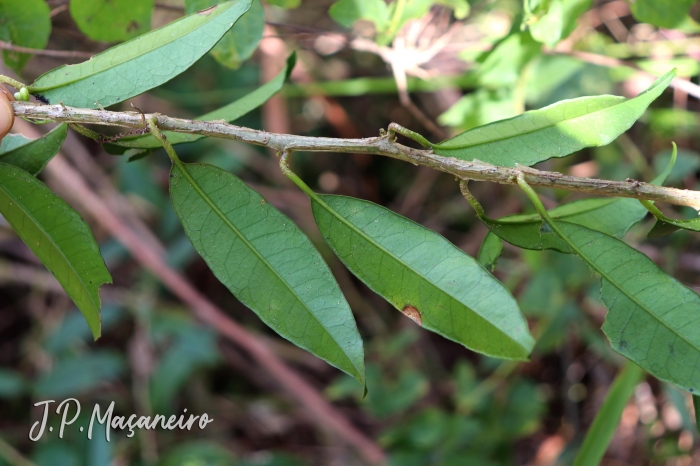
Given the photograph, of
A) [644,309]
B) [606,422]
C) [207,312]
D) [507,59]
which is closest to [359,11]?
[507,59]

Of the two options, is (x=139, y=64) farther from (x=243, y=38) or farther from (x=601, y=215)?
(x=601, y=215)

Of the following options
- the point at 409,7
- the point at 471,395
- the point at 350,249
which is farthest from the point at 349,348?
the point at 471,395

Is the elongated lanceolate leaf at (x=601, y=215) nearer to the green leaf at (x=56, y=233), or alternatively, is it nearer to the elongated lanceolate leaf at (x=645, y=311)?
the elongated lanceolate leaf at (x=645, y=311)

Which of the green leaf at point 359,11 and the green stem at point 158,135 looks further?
the green leaf at point 359,11

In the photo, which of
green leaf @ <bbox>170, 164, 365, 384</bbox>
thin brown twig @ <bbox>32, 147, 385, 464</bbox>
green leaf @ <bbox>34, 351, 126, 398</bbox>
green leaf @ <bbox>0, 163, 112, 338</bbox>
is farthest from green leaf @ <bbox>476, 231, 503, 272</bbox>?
green leaf @ <bbox>34, 351, 126, 398</bbox>

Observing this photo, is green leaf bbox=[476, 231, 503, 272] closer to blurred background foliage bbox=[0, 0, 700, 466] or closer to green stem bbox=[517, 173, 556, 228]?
green stem bbox=[517, 173, 556, 228]

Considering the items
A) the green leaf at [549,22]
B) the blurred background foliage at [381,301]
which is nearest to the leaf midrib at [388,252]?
the green leaf at [549,22]
